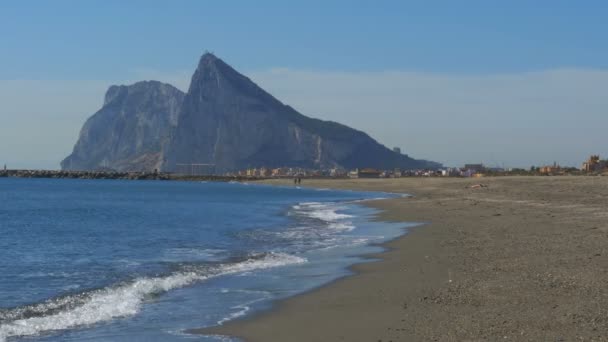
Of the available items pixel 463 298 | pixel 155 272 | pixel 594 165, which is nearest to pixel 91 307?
pixel 155 272

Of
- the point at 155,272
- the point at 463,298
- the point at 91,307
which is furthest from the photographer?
the point at 155,272

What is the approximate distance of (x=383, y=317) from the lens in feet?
40.9

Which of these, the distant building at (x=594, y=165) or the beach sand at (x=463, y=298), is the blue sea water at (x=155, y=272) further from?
the distant building at (x=594, y=165)

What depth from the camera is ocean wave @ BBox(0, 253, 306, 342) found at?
42.1 feet

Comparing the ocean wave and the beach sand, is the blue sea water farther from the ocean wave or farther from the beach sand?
the beach sand

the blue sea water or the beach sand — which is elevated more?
the beach sand

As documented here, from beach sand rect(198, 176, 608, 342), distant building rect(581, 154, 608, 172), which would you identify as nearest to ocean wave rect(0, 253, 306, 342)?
beach sand rect(198, 176, 608, 342)

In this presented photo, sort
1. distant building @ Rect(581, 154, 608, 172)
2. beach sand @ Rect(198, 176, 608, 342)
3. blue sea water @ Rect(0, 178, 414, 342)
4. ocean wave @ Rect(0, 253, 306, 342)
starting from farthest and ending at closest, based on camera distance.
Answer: distant building @ Rect(581, 154, 608, 172), blue sea water @ Rect(0, 178, 414, 342), ocean wave @ Rect(0, 253, 306, 342), beach sand @ Rect(198, 176, 608, 342)

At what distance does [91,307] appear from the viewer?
14625 mm

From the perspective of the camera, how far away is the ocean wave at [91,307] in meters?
12.8

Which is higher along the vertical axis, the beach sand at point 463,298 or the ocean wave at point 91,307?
the beach sand at point 463,298

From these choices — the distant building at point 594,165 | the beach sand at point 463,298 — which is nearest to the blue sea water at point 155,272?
the beach sand at point 463,298

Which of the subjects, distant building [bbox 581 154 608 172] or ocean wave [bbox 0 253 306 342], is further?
distant building [bbox 581 154 608 172]

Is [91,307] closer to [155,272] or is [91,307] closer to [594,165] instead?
[155,272]
